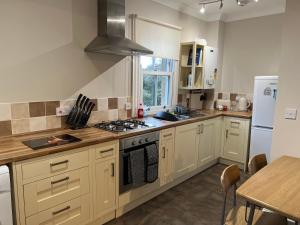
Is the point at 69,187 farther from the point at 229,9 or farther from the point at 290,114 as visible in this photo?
the point at 229,9

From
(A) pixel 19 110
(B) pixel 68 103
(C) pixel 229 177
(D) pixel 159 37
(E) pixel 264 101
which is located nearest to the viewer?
(C) pixel 229 177

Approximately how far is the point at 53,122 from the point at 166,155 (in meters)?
1.34

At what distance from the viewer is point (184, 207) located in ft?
8.48

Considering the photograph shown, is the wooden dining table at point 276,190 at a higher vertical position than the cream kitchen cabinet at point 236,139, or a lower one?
higher

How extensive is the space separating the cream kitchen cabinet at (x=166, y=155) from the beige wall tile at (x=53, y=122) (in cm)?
112

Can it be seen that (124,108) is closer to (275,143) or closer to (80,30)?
(80,30)

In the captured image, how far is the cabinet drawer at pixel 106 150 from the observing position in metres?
2.04

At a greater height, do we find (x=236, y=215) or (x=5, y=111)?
(x=5, y=111)

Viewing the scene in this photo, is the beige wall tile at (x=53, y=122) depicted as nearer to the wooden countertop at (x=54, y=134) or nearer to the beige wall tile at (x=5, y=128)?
the wooden countertop at (x=54, y=134)

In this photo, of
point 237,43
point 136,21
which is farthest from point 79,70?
point 237,43

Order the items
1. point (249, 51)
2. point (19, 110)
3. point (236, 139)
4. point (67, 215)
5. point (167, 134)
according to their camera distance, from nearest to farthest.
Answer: point (67, 215)
point (19, 110)
point (167, 134)
point (236, 139)
point (249, 51)

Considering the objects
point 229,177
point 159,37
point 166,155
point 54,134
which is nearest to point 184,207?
point 166,155

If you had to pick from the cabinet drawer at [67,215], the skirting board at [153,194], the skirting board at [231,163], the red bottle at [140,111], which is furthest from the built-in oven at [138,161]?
the skirting board at [231,163]

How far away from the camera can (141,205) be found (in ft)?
8.59
